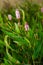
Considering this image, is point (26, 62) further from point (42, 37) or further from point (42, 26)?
point (42, 26)

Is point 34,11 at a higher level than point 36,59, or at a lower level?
higher

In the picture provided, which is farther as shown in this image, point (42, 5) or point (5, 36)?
point (42, 5)

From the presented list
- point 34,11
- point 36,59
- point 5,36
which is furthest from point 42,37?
point 34,11

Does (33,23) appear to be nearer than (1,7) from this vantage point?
Yes

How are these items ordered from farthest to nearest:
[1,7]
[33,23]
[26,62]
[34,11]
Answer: [1,7], [34,11], [33,23], [26,62]

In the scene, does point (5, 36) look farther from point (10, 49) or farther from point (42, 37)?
point (42, 37)

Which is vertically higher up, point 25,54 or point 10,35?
point 10,35

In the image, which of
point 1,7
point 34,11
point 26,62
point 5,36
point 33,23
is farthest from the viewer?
point 1,7

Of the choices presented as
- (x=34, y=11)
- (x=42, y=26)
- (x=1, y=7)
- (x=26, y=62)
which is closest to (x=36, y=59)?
(x=26, y=62)

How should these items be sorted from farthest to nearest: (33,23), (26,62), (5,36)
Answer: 1. (33,23)
2. (5,36)
3. (26,62)
